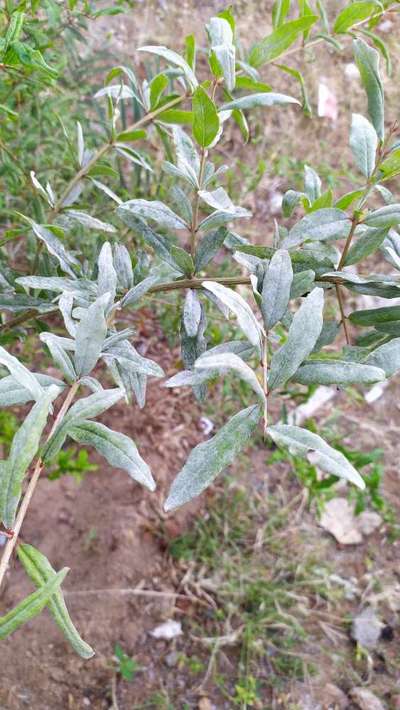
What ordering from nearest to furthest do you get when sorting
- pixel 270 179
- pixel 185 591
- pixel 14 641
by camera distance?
pixel 14 641 < pixel 185 591 < pixel 270 179

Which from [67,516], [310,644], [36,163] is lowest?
[310,644]

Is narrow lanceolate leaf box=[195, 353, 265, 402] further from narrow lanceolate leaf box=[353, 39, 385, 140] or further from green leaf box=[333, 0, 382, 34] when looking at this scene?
green leaf box=[333, 0, 382, 34]

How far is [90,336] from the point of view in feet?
2.15

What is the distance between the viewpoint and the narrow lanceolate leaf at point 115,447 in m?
0.63

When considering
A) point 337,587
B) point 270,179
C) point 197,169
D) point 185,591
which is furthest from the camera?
point 270,179

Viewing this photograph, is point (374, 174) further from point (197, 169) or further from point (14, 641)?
point (14, 641)

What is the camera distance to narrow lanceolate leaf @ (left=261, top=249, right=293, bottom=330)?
2.22ft

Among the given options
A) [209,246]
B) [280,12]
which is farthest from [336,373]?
[280,12]

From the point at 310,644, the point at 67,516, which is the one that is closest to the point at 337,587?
the point at 310,644

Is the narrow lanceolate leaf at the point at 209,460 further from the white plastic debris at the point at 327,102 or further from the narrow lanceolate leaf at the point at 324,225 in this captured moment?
the white plastic debris at the point at 327,102

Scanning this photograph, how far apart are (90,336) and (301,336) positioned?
8.4 inches

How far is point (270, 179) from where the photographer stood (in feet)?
8.34

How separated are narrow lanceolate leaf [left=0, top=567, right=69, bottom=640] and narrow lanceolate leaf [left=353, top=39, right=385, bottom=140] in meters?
0.62

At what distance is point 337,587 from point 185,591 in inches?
19.0
